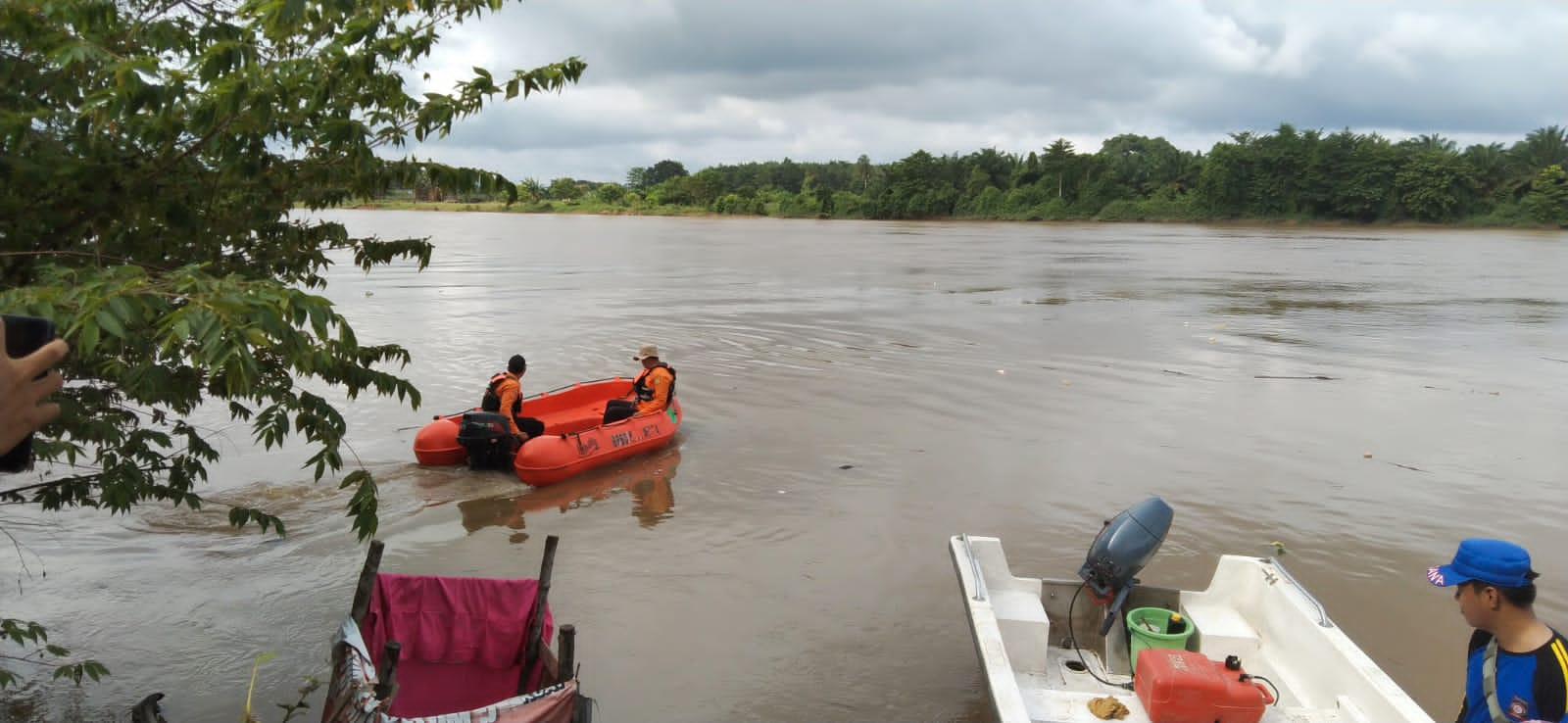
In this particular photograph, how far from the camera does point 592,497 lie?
1030 cm

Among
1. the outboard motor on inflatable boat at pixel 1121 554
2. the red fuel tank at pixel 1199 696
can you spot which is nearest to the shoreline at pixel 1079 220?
the outboard motor on inflatable boat at pixel 1121 554

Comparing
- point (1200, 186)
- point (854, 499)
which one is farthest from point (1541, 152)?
point (854, 499)

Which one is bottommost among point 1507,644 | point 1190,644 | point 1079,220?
point 1190,644

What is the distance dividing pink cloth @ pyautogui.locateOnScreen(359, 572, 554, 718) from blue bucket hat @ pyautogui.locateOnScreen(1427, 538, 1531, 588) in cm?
401

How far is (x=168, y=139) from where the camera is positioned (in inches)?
149

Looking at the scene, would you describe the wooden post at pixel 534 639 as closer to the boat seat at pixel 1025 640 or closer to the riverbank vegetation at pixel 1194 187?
the boat seat at pixel 1025 640

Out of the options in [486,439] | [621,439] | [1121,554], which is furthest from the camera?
[621,439]

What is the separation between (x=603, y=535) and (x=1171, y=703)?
18.2 ft

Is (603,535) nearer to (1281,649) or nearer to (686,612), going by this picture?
(686,612)

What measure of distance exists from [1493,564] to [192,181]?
197 inches

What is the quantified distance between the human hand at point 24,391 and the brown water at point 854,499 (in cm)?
487

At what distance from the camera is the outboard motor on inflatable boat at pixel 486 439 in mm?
10453

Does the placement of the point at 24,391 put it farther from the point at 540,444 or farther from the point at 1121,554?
the point at 540,444

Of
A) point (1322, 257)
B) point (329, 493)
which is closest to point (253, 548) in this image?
point (329, 493)
